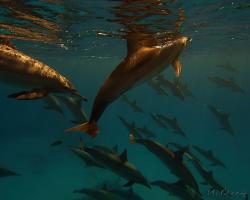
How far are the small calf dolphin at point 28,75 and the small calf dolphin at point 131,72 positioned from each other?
626mm

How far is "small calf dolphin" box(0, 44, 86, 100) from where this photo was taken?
580cm

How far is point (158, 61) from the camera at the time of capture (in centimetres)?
582

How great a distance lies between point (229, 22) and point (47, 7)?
12.6 metres

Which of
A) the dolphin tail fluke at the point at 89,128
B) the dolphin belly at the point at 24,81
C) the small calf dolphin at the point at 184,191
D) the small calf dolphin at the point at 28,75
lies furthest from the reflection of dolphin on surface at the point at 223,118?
the dolphin tail fluke at the point at 89,128

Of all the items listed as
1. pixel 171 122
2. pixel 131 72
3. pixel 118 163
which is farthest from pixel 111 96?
pixel 171 122

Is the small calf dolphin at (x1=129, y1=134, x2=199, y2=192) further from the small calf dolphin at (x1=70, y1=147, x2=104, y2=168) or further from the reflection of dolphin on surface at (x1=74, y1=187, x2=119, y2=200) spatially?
the reflection of dolphin on surface at (x1=74, y1=187, x2=119, y2=200)

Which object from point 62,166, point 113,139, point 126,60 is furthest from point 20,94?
point 113,139

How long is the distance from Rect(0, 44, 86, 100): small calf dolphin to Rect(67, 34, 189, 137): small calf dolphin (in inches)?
24.6

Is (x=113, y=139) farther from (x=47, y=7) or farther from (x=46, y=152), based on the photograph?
(x=47, y=7)

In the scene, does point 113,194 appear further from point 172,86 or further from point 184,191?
point 172,86

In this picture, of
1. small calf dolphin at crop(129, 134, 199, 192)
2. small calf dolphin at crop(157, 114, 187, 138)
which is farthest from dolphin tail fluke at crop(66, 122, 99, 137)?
small calf dolphin at crop(157, 114, 187, 138)

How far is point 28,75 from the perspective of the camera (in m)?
5.92

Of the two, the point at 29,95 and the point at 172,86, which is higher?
the point at 29,95

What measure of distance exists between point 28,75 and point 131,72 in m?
Answer: 1.81
